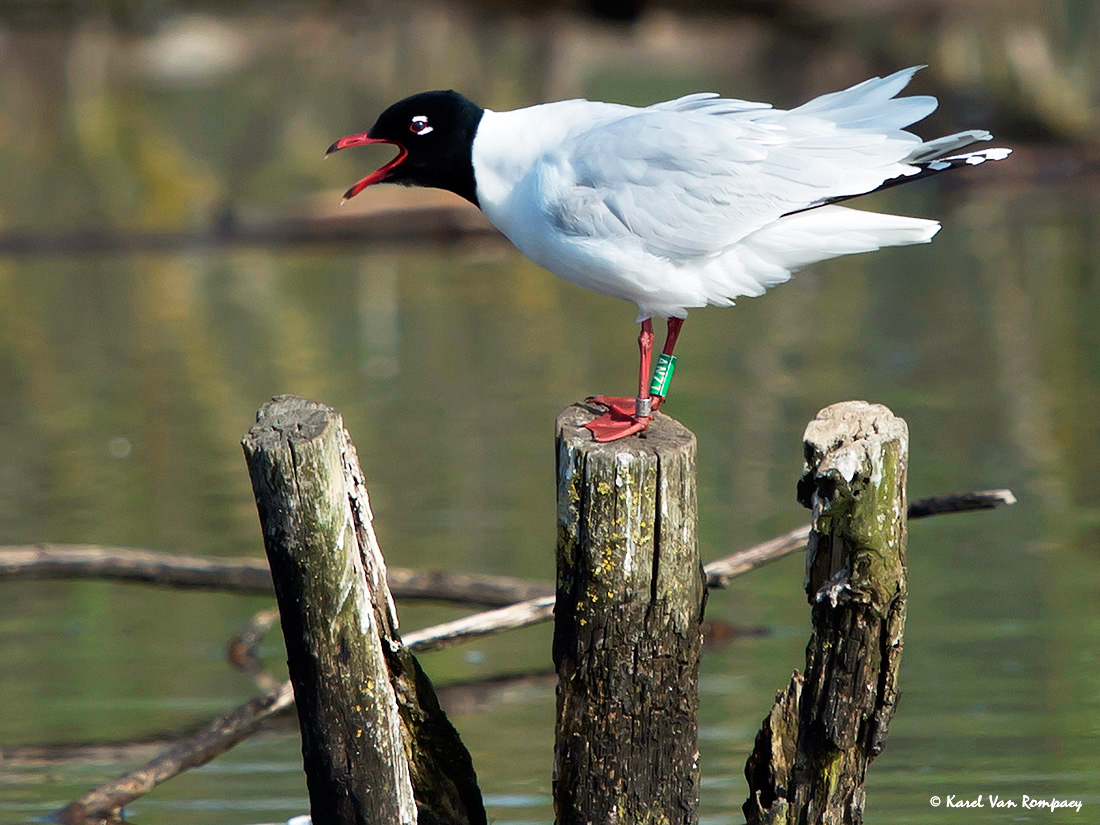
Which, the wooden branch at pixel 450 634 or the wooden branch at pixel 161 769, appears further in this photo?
the wooden branch at pixel 161 769

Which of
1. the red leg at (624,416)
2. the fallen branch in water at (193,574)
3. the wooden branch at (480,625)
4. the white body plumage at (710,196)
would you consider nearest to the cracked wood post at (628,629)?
the red leg at (624,416)

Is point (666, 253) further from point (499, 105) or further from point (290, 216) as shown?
point (499, 105)

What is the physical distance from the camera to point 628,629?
12.1ft

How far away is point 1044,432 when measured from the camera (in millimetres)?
9242

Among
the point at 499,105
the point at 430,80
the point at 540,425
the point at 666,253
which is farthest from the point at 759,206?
the point at 430,80

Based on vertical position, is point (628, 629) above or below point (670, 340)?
below

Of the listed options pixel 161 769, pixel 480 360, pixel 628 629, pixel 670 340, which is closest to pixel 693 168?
pixel 670 340

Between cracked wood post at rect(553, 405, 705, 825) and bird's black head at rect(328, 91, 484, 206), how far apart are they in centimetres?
95

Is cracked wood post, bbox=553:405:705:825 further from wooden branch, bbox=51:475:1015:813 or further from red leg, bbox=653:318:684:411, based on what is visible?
wooden branch, bbox=51:475:1015:813

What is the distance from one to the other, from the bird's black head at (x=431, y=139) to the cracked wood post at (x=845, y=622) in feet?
4.18

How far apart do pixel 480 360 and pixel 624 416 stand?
7683 millimetres

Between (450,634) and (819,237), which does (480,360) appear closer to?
(450,634)

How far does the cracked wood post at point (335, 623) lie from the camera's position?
143 inches

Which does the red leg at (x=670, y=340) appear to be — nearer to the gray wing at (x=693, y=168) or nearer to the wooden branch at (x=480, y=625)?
the gray wing at (x=693, y=168)
